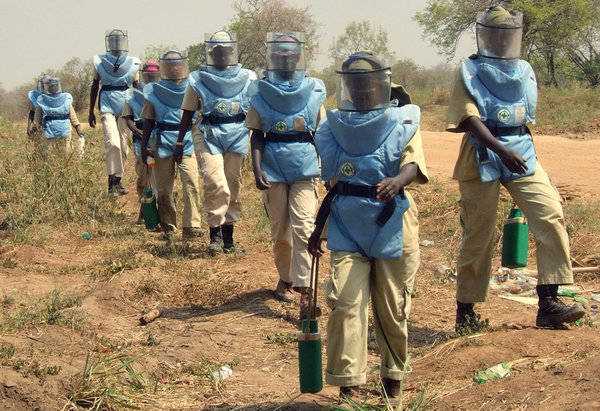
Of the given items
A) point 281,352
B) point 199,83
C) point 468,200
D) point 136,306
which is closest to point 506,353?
point 468,200

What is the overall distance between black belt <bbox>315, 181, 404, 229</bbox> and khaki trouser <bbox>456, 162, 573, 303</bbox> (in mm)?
1329

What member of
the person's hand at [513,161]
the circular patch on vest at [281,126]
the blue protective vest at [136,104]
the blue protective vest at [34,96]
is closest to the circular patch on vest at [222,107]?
the circular patch on vest at [281,126]

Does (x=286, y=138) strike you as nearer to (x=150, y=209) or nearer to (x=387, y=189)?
(x=387, y=189)

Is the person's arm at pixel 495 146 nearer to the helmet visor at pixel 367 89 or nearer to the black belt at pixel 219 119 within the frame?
the helmet visor at pixel 367 89

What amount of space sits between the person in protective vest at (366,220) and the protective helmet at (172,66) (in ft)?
15.3

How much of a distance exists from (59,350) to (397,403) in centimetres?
228

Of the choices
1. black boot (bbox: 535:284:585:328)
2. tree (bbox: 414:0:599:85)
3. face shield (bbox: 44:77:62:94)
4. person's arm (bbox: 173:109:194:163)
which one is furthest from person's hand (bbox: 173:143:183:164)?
tree (bbox: 414:0:599:85)

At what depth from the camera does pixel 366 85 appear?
4414 mm

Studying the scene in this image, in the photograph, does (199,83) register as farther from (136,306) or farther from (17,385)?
(17,385)

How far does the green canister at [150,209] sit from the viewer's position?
913 centimetres

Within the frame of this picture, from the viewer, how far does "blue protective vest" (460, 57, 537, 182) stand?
543 cm

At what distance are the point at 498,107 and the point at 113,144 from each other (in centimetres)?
734

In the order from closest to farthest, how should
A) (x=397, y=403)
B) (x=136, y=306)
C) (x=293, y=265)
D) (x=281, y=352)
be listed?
(x=397, y=403) → (x=281, y=352) → (x=293, y=265) → (x=136, y=306)

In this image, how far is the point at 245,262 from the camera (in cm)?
809
